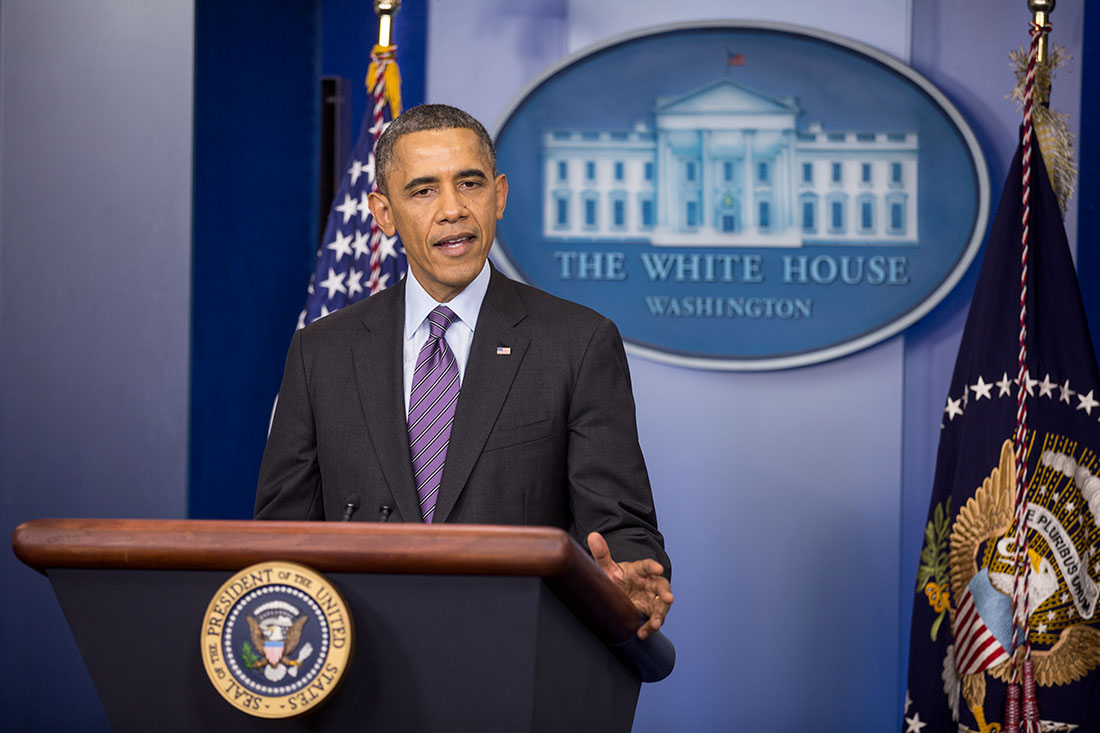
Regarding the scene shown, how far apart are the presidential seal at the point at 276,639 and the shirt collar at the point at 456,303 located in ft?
2.57

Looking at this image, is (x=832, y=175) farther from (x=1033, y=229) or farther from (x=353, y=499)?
(x=353, y=499)

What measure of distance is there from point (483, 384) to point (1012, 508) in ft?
4.78

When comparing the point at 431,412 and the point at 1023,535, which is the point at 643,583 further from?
the point at 1023,535

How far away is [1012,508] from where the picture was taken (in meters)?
2.51

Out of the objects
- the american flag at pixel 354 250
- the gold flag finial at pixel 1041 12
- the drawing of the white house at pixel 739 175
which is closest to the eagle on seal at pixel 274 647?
the american flag at pixel 354 250

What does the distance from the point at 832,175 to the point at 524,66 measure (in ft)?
3.05

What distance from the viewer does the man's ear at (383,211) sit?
183 cm

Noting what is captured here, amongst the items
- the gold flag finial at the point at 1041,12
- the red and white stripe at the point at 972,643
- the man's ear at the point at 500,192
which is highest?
the gold flag finial at the point at 1041,12

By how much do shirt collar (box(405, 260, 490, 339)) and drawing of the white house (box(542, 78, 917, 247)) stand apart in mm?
1442

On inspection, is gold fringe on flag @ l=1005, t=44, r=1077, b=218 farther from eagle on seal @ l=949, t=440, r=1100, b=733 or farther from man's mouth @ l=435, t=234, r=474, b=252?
man's mouth @ l=435, t=234, r=474, b=252

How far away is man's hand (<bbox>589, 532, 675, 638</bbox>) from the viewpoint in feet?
4.27

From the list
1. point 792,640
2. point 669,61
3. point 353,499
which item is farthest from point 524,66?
point 353,499

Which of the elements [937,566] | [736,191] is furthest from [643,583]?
[736,191]

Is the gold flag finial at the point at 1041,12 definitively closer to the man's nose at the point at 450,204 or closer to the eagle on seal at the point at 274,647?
the man's nose at the point at 450,204
